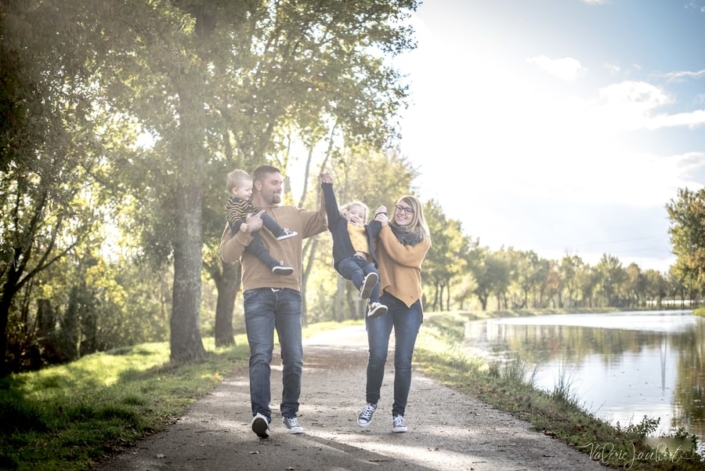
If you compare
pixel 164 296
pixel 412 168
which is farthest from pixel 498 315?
pixel 164 296

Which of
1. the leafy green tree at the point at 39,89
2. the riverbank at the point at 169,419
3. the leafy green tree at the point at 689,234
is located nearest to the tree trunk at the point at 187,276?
the riverbank at the point at 169,419

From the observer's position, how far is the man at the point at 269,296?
6516 mm

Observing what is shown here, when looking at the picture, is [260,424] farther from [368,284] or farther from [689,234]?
[689,234]

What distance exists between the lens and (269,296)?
6617mm

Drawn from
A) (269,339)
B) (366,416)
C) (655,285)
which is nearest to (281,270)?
(269,339)

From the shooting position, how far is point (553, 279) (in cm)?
10881

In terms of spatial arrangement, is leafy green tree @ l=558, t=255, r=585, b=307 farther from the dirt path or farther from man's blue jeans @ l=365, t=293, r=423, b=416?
man's blue jeans @ l=365, t=293, r=423, b=416

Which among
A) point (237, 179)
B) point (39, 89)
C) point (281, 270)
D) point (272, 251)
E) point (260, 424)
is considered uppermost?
point (39, 89)

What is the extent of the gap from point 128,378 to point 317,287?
46.8 m

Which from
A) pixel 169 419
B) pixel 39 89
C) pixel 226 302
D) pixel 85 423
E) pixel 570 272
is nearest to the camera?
pixel 85 423

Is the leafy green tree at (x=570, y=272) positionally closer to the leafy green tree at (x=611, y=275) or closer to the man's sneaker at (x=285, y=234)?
the leafy green tree at (x=611, y=275)

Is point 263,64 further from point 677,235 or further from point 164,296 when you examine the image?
point 677,235

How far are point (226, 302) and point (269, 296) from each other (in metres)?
15.9

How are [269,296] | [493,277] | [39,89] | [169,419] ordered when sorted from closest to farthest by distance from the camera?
[269,296] → [169,419] → [39,89] → [493,277]
